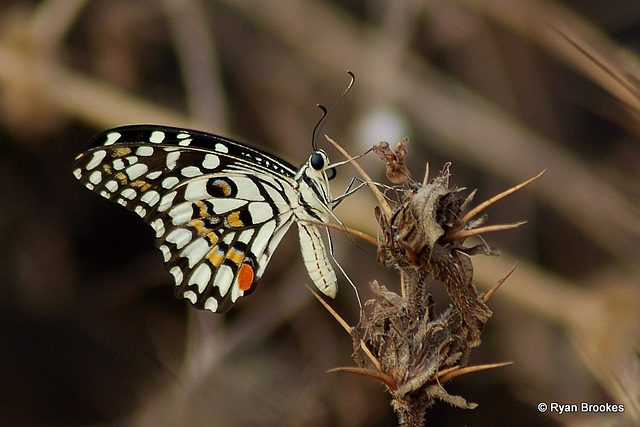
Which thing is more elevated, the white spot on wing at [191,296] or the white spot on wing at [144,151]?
the white spot on wing at [144,151]

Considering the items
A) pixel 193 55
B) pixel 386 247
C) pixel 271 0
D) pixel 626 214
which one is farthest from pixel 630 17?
pixel 386 247

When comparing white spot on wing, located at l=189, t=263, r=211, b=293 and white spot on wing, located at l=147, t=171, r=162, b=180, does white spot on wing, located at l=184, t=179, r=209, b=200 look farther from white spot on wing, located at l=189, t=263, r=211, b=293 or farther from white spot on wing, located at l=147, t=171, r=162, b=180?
white spot on wing, located at l=189, t=263, r=211, b=293

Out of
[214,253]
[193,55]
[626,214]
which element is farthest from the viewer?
[193,55]

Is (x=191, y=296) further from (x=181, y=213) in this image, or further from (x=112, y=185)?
(x=112, y=185)

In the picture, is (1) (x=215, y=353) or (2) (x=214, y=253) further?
(1) (x=215, y=353)

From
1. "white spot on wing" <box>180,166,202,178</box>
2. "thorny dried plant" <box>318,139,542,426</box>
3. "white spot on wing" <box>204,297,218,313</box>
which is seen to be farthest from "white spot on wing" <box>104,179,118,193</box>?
"thorny dried plant" <box>318,139,542,426</box>

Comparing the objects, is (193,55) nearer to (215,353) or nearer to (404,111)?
(404,111)

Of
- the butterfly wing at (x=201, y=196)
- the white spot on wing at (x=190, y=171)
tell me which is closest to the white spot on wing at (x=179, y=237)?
the butterfly wing at (x=201, y=196)

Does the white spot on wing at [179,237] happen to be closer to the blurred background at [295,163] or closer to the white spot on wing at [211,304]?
the white spot on wing at [211,304]
